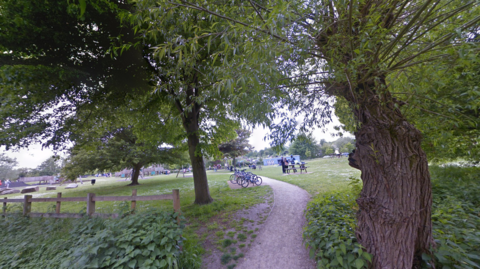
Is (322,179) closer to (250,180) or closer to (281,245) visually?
(250,180)

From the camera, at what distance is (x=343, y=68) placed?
226 centimetres

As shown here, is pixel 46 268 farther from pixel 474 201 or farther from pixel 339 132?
pixel 474 201

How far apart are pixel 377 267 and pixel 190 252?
10.3ft

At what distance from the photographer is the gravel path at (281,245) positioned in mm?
3510

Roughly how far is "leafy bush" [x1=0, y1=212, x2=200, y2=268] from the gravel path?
122 cm

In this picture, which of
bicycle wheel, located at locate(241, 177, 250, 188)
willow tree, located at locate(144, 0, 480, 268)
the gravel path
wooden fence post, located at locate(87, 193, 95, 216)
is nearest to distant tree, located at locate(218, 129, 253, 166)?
bicycle wheel, located at locate(241, 177, 250, 188)

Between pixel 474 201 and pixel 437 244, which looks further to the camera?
pixel 474 201

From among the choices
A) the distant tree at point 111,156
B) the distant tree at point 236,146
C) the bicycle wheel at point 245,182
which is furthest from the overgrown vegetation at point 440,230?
the distant tree at point 236,146

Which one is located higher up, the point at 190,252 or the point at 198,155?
the point at 198,155

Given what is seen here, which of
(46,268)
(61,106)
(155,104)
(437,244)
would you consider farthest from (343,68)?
(61,106)

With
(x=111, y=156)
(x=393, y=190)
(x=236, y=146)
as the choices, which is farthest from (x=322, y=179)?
(x=111, y=156)

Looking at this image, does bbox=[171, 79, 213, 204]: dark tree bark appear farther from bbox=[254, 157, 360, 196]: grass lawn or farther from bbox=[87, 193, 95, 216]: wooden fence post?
bbox=[254, 157, 360, 196]: grass lawn

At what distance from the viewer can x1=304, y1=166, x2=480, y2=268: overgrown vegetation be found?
218 centimetres

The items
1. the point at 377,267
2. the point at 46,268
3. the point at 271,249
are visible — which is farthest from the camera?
the point at 271,249
